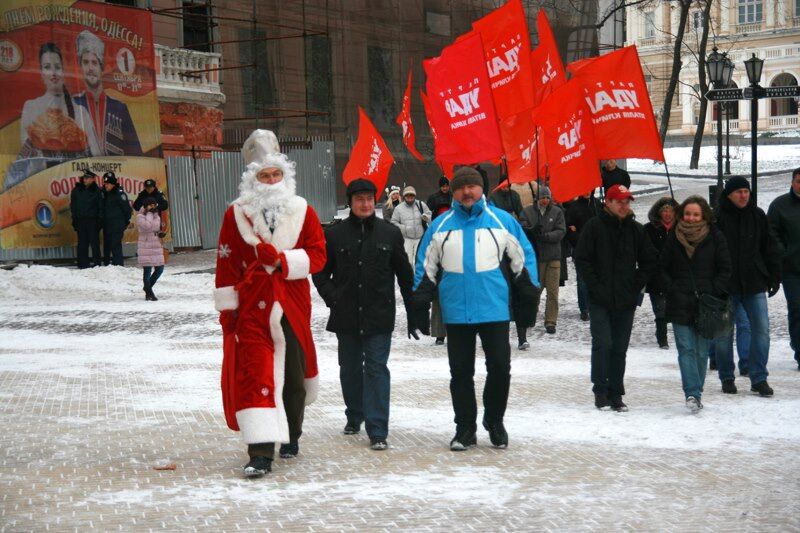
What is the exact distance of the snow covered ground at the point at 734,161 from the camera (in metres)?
45.8

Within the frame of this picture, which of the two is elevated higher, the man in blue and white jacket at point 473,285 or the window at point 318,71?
the window at point 318,71

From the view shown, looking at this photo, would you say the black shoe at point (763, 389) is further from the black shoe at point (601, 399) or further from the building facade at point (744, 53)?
the building facade at point (744, 53)

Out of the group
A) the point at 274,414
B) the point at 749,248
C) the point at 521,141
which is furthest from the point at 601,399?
the point at 521,141

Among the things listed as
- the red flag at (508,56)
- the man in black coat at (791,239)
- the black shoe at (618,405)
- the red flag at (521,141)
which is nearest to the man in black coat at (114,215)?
the red flag at (521,141)

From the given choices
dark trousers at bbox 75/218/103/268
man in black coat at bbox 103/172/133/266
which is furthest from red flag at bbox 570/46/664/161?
dark trousers at bbox 75/218/103/268

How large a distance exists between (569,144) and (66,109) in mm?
12777

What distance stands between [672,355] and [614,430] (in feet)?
14.1

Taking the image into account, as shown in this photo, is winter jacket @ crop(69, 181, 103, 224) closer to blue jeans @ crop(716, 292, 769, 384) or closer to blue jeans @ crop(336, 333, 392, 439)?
blue jeans @ crop(716, 292, 769, 384)

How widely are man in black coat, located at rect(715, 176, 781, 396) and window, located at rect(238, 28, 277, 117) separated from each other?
23.3 m

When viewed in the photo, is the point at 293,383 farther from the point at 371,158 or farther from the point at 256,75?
the point at 256,75

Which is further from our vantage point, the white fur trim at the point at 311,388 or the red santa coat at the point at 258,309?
the white fur trim at the point at 311,388

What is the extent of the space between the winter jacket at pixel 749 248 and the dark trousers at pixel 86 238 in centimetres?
1465

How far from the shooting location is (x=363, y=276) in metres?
8.05

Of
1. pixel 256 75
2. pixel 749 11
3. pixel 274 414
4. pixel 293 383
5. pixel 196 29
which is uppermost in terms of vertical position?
pixel 749 11
